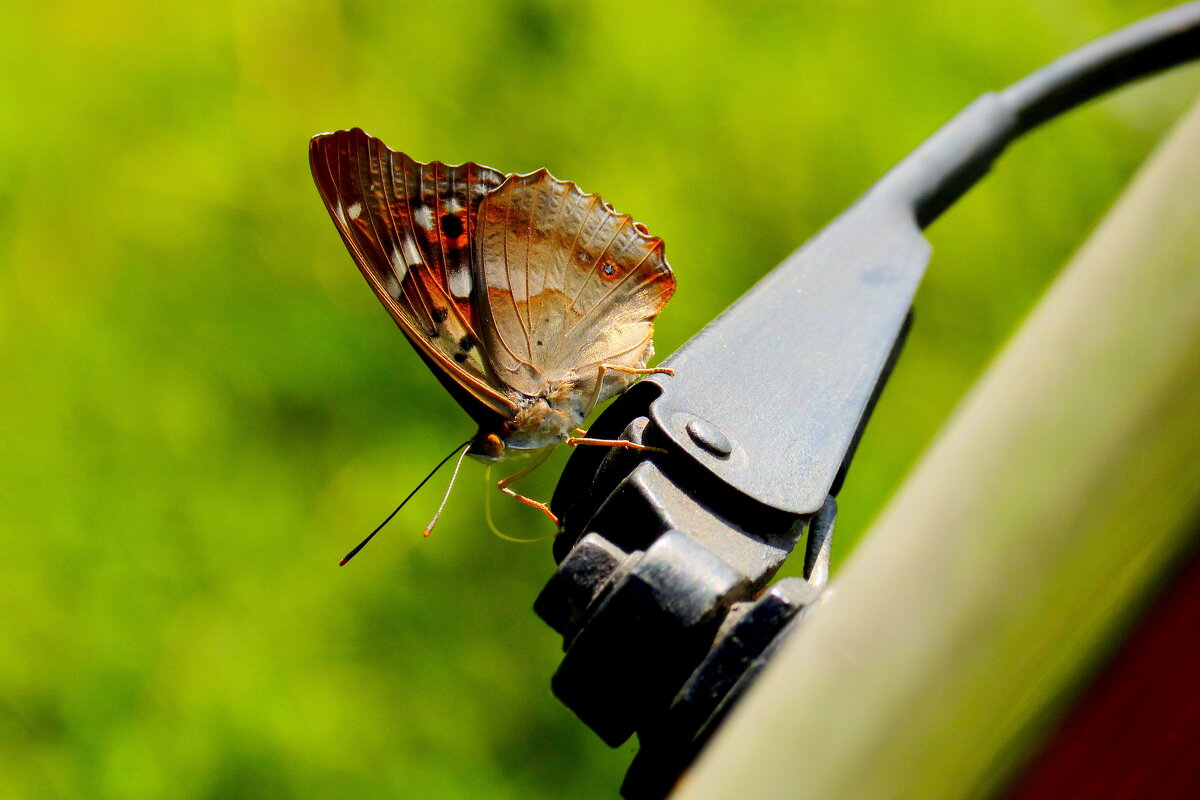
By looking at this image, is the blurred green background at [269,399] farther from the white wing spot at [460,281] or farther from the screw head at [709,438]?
the screw head at [709,438]

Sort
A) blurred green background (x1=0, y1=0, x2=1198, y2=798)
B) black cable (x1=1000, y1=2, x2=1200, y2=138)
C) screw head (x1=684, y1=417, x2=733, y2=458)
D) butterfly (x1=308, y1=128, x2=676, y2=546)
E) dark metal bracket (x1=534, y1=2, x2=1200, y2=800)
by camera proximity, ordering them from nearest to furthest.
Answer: dark metal bracket (x1=534, y1=2, x2=1200, y2=800) → screw head (x1=684, y1=417, x2=733, y2=458) → black cable (x1=1000, y1=2, x2=1200, y2=138) → butterfly (x1=308, y1=128, x2=676, y2=546) → blurred green background (x1=0, y1=0, x2=1198, y2=798)

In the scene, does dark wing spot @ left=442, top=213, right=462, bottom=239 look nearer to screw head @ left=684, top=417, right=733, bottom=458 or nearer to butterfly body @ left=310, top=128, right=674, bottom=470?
butterfly body @ left=310, top=128, right=674, bottom=470

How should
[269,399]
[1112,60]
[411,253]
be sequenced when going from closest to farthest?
[1112,60] → [411,253] → [269,399]

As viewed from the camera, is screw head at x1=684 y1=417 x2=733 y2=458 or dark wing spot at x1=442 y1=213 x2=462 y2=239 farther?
dark wing spot at x1=442 y1=213 x2=462 y2=239

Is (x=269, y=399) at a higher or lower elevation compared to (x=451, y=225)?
lower

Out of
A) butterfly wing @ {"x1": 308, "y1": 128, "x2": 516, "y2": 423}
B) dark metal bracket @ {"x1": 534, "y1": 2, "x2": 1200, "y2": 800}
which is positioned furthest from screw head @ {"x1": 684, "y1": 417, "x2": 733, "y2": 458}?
butterfly wing @ {"x1": 308, "y1": 128, "x2": 516, "y2": 423}

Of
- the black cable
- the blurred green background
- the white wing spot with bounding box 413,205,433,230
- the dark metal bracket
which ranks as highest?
the black cable

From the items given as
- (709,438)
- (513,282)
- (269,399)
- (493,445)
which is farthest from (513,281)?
(269,399)

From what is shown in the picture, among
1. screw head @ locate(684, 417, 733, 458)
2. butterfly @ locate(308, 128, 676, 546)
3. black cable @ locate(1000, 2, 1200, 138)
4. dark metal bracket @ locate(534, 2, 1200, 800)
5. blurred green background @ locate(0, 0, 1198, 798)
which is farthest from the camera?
blurred green background @ locate(0, 0, 1198, 798)

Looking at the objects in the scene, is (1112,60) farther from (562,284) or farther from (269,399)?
(269,399)
